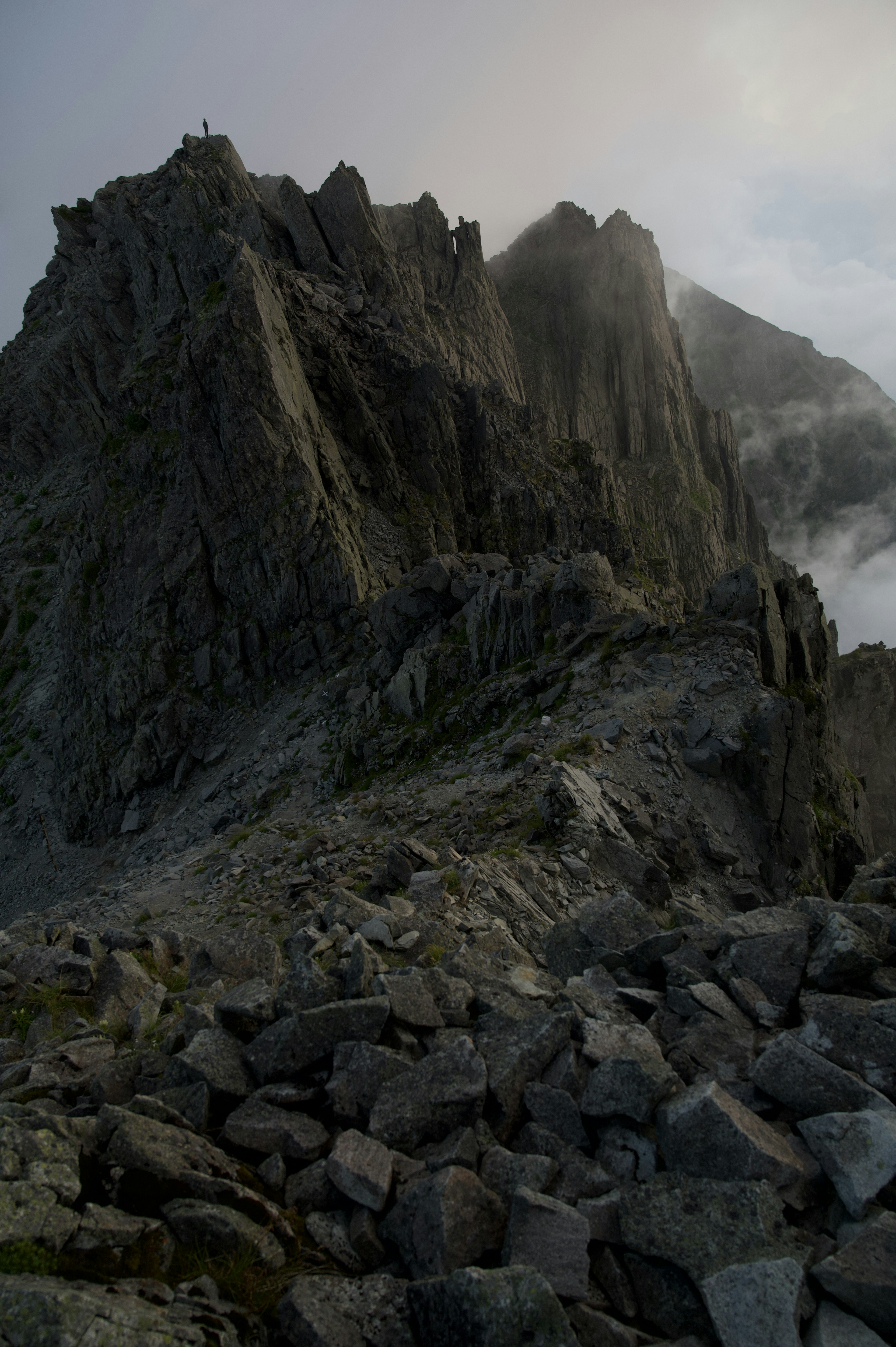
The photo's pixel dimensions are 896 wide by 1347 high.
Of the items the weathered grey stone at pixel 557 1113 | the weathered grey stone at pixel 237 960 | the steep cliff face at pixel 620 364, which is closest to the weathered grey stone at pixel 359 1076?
the weathered grey stone at pixel 557 1113

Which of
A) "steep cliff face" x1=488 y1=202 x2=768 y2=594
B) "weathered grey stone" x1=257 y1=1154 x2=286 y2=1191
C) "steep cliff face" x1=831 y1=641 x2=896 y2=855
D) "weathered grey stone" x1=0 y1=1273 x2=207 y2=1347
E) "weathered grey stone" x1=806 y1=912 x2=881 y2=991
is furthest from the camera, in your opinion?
"steep cliff face" x1=488 y1=202 x2=768 y2=594

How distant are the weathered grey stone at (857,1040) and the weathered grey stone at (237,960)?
5491 millimetres

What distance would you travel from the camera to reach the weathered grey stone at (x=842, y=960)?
6.17m

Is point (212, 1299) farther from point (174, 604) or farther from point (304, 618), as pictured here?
point (174, 604)

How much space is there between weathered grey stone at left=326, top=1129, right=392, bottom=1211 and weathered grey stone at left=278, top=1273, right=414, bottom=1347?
41cm

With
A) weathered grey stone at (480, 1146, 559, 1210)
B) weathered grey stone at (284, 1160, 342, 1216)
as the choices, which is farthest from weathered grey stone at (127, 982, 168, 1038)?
weathered grey stone at (480, 1146, 559, 1210)

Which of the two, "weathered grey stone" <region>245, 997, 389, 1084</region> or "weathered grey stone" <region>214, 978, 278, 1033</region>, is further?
"weathered grey stone" <region>214, 978, 278, 1033</region>

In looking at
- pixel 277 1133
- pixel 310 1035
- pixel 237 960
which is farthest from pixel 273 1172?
pixel 237 960

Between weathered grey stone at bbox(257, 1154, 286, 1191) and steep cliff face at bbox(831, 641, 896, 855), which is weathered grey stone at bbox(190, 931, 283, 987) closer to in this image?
weathered grey stone at bbox(257, 1154, 286, 1191)

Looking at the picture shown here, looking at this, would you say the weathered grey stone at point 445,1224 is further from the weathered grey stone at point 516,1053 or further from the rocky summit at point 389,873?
the weathered grey stone at point 516,1053

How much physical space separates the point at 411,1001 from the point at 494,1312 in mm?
2572

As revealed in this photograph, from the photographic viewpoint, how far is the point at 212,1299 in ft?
12.9

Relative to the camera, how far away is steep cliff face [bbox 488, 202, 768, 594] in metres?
91.6

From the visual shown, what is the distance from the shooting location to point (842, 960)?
6.16 meters
